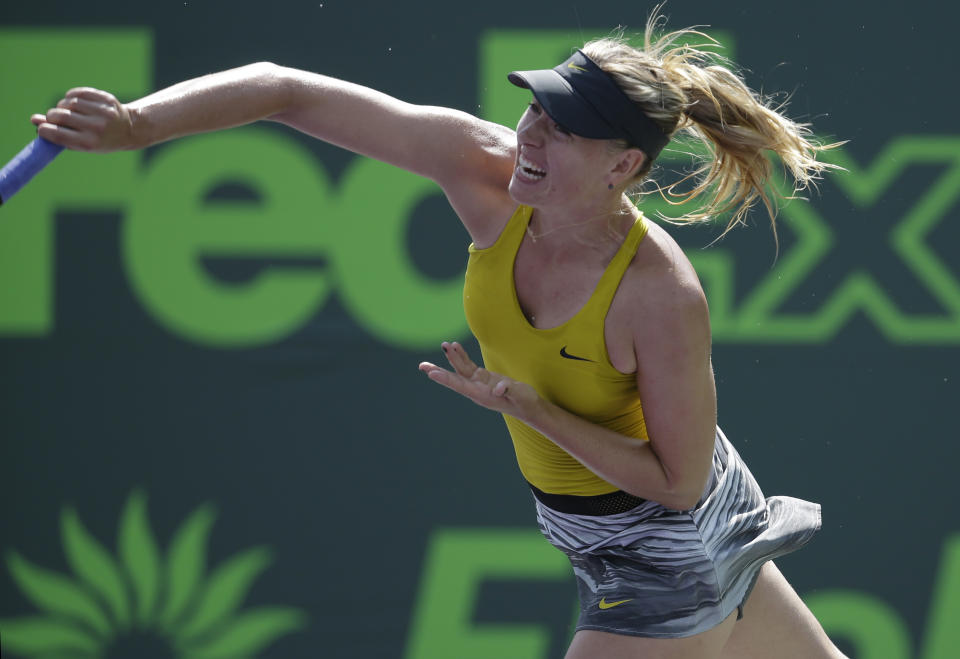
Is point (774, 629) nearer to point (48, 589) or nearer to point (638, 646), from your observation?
point (638, 646)

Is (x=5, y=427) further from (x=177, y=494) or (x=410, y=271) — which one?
(x=410, y=271)

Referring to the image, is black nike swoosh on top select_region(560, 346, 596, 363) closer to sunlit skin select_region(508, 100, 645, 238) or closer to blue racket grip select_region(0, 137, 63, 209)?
sunlit skin select_region(508, 100, 645, 238)

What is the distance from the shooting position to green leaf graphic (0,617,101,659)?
3.51m

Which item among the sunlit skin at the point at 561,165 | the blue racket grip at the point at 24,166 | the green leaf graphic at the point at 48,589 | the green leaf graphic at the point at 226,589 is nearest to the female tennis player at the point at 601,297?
the sunlit skin at the point at 561,165

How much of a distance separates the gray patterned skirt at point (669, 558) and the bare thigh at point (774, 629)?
0.20ft

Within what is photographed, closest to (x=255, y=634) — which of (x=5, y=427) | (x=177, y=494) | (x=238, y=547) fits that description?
(x=238, y=547)

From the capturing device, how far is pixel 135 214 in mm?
3494

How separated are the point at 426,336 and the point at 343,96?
5.14 ft

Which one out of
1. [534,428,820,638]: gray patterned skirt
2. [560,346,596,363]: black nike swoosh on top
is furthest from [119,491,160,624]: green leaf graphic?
[560,346,596,363]: black nike swoosh on top

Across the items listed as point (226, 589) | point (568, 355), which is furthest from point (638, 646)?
point (226, 589)

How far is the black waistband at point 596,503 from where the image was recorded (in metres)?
2.20

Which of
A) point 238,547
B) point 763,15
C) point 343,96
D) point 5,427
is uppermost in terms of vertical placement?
point 763,15

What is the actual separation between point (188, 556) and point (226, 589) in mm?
157

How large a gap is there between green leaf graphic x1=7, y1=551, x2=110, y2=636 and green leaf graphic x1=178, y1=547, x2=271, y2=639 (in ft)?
1.03
